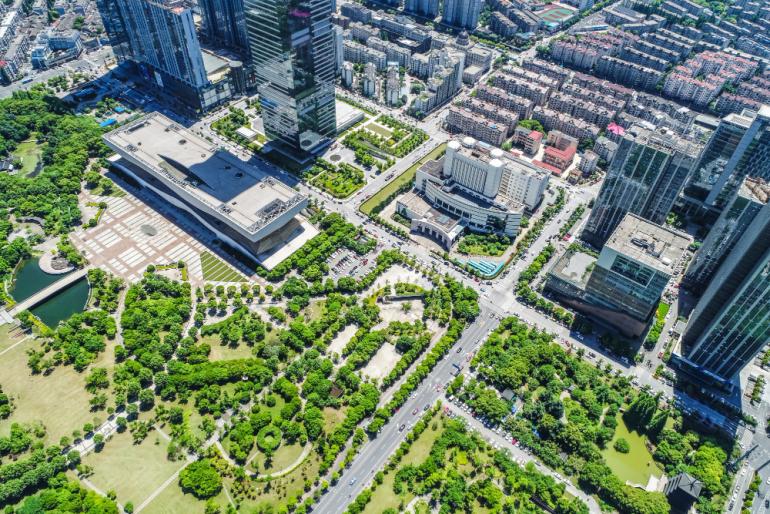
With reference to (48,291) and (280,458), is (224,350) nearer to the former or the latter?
(280,458)

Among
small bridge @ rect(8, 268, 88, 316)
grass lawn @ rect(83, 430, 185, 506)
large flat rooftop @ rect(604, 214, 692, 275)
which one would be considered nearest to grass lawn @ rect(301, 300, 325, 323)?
grass lawn @ rect(83, 430, 185, 506)

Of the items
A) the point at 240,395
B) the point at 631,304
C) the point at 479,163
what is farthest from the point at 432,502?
the point at 479,163

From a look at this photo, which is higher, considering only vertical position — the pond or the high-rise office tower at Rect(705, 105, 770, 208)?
the high-rise office tower at Rect(705, 105, 770, 208)

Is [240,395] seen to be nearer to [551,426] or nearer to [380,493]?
[380,493]

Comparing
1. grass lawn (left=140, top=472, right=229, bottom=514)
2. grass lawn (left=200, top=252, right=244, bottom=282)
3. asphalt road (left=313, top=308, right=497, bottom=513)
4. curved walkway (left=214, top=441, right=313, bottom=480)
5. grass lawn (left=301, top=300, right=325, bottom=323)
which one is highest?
grass lawn (left=200, top=252, right=244, bottom=282)

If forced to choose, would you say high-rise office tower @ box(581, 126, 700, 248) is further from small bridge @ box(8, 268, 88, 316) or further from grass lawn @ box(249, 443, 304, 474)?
small bridge @ box(8, 268, 88, 316)

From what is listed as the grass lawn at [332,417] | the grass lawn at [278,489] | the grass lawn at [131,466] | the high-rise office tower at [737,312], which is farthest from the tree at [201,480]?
the high-rise office tower at [737,312]

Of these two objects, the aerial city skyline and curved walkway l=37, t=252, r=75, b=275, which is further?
curved walkway l=37, t=252, r=75, b=275
